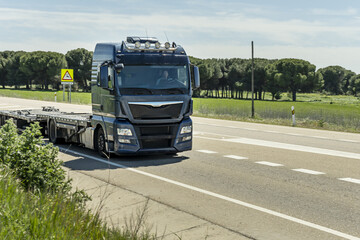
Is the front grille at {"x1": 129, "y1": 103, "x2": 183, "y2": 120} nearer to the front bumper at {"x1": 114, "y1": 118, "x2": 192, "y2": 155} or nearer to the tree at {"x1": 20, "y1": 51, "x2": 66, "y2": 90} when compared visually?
the front bumper at {"x1": 114, "y1": 118, "x2": 192, "y2": 155}

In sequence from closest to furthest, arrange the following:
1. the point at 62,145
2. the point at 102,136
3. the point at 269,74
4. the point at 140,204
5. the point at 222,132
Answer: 1. the point at 140,204
2. the point at 102,136
3. the point at 62,145
4. the point at 222,132
5. the point at 269,74

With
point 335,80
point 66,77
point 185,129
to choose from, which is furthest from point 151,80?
point 335,80

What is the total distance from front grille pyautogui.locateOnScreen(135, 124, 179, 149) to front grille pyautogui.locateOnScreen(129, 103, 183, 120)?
0.23m

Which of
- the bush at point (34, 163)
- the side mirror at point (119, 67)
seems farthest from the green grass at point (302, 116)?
the bush at point (34, 163)

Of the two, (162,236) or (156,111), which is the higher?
(156,111)

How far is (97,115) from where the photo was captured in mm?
12250

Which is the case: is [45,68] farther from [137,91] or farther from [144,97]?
[144,97]

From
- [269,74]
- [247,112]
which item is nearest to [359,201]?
[247,112]

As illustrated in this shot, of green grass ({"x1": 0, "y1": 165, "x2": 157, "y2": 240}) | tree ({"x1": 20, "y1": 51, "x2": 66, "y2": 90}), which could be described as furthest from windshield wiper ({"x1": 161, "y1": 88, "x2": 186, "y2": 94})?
tree ({"x1": 20, "y1": 51, "x2": 66, "y2": 90})

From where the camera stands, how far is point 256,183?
8.86 m

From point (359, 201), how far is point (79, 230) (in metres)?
4.74

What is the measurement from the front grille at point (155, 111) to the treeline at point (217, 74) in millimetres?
103004

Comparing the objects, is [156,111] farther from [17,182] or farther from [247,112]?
[247,112]

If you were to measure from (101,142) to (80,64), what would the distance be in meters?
116
